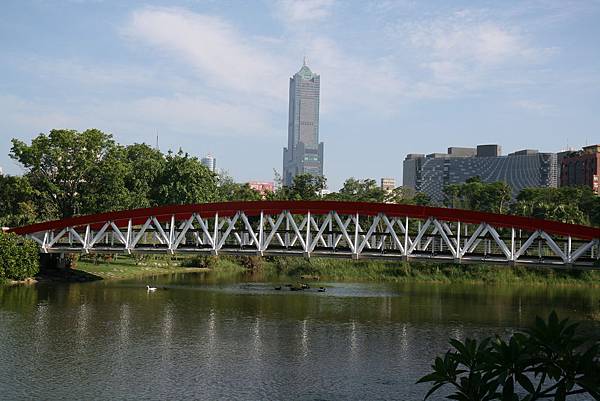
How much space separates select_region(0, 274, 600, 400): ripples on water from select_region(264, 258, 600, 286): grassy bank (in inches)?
368

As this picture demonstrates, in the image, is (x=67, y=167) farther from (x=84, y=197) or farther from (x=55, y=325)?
(x=55, y=325)

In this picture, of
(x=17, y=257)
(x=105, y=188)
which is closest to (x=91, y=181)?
(x=105, y=188)

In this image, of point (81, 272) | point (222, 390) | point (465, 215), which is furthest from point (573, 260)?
point (81, 272)

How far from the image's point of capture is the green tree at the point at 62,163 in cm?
5312

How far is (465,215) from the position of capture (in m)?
34.5

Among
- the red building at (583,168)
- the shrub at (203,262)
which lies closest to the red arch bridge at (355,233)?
the shrub at (203,262)

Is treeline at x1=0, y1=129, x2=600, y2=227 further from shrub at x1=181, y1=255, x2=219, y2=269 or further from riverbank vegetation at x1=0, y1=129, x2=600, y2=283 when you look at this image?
shrub at x1=181, y1=255, x2=219, y2=269

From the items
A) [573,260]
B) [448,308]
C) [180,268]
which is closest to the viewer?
[573,260]

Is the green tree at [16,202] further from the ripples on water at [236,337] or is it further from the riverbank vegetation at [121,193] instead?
the ripples on water at [236,337]

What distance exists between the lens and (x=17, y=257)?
42344 millimetres

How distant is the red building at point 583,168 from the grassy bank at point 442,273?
277 feet

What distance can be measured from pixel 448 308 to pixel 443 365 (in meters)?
30.3

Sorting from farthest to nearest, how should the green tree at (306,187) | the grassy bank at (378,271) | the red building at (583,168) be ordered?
the red building at (583,168) < the green tree at (306,187) < the grassy bank at (378,271)

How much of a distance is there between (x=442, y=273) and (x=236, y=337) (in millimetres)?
33784
